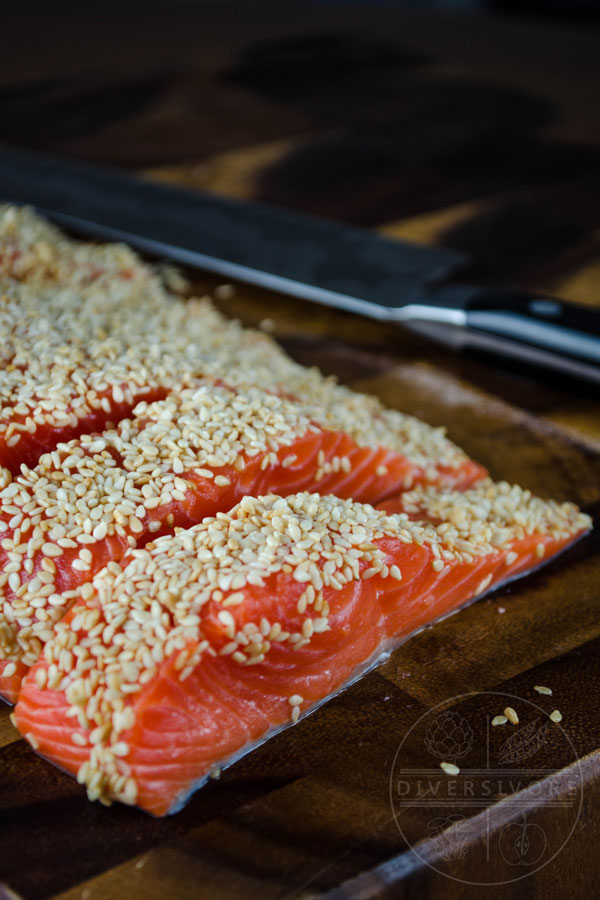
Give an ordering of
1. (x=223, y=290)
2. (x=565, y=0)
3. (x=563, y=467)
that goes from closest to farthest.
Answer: (x=563, y=467), (x=223, y=290), (x=565, y=0)

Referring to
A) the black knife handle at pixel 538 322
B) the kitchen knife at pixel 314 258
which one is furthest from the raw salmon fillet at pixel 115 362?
the black knife handle at pixel 538 322

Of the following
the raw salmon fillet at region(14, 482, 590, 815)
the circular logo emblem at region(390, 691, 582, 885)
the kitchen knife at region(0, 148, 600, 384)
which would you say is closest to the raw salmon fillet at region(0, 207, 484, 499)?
the kitchen knife at region(0, 148, 600, 384)

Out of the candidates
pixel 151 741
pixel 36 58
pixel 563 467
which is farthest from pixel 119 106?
pixel 151 741

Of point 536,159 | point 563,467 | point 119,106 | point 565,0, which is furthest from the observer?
point 565,0

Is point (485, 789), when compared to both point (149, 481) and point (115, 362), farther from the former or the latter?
point (115, 362)

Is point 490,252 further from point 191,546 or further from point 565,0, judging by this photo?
point 565,0

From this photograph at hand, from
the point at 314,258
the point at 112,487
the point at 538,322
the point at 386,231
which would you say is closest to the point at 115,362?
the point at 112,487
